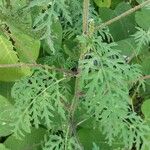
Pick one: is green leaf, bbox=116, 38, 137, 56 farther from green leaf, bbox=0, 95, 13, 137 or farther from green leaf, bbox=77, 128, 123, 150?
green leaf, bbox=0, 95, 13, 137

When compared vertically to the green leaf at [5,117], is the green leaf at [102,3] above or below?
above

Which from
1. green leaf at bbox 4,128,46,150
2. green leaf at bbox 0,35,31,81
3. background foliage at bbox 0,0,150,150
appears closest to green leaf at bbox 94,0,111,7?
background foliage at bbox 0,0,150,150

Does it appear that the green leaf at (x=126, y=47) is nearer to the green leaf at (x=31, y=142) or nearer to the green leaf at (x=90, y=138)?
the green leaf at (x=90, y=138)

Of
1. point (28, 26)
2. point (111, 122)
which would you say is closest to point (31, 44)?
point (28, 26)

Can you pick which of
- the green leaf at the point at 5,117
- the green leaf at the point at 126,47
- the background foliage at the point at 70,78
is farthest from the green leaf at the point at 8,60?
the green leaf at the point at 126,47

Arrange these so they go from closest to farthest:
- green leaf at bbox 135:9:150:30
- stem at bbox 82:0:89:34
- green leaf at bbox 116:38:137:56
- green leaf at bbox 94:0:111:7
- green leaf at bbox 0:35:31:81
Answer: stem at bbox 82:0:89:34 < green leaf at bbox 0:35:31:81 < green leaf at bbox 116:38:137:56 < green leaf at bbox 135:9:150:30 < green leaf at bbox 94:0:111:7

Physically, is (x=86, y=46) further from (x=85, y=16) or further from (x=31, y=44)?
(x=31, y=44)

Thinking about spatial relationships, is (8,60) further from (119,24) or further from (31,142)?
(119,24)

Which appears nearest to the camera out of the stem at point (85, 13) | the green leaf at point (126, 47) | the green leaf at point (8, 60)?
the stem at point (85, 13)

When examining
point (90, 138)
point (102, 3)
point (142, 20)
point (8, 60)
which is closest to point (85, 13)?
point (8, 60)
